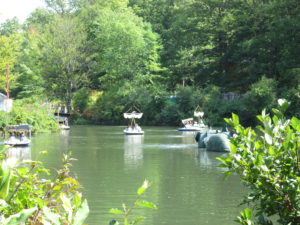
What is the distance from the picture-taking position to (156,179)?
17.5 meters

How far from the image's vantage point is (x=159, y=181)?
17.1 m

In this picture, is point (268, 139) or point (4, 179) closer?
point (4, 179)

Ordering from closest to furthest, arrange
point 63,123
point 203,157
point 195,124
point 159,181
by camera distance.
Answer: point 159,181 < point 203,157 < point 195,124 < point 63,123

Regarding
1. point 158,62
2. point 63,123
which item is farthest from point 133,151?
point 158,62

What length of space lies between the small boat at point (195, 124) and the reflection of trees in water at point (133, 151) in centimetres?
762

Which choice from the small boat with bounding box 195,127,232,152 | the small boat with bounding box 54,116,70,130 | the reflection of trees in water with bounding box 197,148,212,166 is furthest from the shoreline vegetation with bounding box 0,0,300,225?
the reflection of trees in water with bounding box 197,148,212,166

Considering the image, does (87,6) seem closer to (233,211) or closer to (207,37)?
(207,37)

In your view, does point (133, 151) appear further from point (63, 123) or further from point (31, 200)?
point (31, 200)

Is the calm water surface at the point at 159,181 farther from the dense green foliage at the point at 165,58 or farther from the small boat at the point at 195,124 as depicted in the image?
the dense green foliage at the point at 165,58

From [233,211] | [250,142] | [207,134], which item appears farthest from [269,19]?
[250,142]

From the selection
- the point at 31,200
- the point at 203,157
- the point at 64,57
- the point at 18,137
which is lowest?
the point at 203,157

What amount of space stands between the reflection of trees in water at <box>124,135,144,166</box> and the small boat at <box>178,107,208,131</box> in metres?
7.62

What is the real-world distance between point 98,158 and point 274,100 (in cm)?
2191

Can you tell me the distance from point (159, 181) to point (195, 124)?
28174 mm
